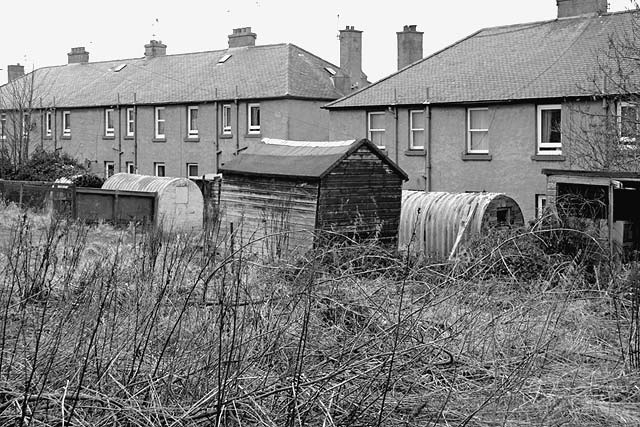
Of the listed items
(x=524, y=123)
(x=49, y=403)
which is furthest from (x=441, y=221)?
(x=49, y=403)

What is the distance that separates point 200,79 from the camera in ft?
141

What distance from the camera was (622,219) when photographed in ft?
53.2

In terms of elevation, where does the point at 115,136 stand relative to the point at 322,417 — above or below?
above

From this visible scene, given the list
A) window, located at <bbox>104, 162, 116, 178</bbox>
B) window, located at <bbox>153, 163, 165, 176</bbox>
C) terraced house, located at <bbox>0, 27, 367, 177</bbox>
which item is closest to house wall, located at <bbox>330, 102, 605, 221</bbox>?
terraced house, located at <bbox>0, 27, 367, 177</bbox>

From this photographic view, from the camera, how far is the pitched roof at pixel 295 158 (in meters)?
18.1

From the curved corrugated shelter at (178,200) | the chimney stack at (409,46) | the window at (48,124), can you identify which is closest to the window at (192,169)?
the chimney stack at (409,46)

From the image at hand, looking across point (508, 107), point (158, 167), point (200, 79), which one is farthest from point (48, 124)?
point (508, 107)

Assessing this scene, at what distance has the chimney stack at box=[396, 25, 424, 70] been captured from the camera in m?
39.0

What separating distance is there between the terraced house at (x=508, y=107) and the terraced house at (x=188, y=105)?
4.52 meters

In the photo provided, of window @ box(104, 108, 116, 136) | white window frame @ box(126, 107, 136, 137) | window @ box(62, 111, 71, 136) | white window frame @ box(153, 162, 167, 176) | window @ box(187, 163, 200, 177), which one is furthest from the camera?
window @ box(62, 111, 71, 136)

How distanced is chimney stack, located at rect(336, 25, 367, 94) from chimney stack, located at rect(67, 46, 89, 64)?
2204cm

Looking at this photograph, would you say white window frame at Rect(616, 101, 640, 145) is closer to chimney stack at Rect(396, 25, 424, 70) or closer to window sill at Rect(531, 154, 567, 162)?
window sill at Rect(531, 154, 567, 162)

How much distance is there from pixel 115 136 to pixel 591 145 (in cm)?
2820

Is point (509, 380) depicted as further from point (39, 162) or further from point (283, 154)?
point (39, 162)
